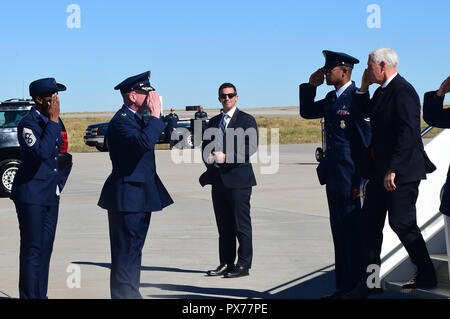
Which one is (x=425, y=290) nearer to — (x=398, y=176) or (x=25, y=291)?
(x=398, y=176)

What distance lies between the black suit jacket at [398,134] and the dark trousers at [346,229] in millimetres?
474

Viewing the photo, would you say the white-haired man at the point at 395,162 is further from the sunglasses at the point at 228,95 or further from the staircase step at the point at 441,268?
the sunglasses at the point at 228,95

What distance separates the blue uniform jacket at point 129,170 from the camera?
580 cm

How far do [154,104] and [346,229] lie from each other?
6.10ft

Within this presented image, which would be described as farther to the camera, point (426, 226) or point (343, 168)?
point (343, 168)

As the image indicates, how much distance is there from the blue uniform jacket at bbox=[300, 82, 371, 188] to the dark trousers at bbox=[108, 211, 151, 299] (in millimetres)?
1605

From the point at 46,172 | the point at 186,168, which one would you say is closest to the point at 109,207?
the point at 46,172

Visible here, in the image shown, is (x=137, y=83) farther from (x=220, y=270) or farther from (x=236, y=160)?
(x=220, y=270)

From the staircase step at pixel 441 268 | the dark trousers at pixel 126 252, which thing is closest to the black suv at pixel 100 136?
the staircase step at pixel 441 268

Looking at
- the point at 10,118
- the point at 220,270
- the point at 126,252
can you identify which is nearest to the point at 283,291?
the point at 220,270

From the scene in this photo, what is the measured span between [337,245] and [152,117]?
6.27 feet

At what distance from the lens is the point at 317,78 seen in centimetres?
688
